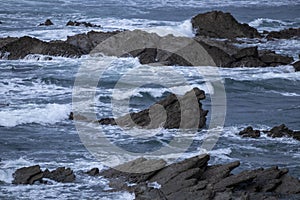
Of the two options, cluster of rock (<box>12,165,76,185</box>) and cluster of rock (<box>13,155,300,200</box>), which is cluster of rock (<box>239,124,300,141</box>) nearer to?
cluster of rock (<box>13,155,300,200</box>)

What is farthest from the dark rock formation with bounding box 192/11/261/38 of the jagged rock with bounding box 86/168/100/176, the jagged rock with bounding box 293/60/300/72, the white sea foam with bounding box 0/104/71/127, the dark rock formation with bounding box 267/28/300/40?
the jagged rock with bounding box 86/168/100/176

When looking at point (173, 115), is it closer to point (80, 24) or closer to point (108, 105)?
point (108, 105)

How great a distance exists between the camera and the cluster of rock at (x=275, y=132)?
55.1 feet

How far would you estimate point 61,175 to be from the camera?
13.6 m

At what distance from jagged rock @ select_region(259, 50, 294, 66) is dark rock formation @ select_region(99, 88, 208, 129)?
8.54 metres

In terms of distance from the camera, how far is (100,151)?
1565 cm

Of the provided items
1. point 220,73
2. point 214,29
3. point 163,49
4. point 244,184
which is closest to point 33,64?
point 163,49

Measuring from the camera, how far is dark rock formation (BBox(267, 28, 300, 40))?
102ft

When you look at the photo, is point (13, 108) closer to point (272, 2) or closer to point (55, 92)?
point (55, 92)

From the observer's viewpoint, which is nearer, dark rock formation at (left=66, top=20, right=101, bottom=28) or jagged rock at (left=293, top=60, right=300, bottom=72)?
jagged rock at (left=293, top=60, right=300, bottom=72)

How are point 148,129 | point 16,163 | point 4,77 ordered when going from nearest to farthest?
point 16,163, point 148,129, point 4,77

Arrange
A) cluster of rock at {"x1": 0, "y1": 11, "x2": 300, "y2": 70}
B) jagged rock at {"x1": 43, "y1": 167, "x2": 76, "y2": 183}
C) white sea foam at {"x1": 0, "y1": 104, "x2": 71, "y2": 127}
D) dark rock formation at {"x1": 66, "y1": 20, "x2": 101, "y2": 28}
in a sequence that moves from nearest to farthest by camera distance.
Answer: jagged rock at {"x1": 43, "y1": 167, "x2": 76, "y2": 183} < white sea foam at {"x1": 0, "y1": 104, "x2": 71, "y2": 127} < cluster of rock at {"x1": 0, "y1": 11, "x2": 300, "y2": 70} < dark rock formation at {"x1": 66, "y1": 20, "x2": 101, "y2": 28}

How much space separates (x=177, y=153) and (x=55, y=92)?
281 inches

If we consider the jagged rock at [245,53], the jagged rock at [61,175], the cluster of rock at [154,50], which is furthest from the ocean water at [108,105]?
the jagged rock at [245,53]
